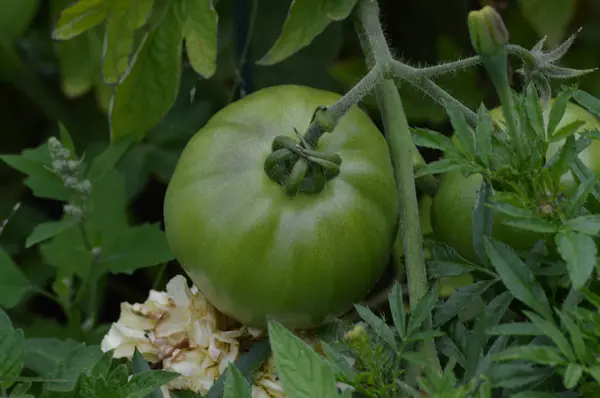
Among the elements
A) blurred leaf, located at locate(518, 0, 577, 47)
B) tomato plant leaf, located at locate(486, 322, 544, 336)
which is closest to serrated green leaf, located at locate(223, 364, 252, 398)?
tomato plant leaf, located at locate(486, 322, 544, 336)

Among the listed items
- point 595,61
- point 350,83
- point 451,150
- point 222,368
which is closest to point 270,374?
point 222,368

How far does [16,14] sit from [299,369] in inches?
29.7

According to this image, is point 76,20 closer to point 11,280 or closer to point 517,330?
point 11,280

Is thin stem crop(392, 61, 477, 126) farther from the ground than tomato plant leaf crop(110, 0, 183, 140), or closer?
farther from the ground

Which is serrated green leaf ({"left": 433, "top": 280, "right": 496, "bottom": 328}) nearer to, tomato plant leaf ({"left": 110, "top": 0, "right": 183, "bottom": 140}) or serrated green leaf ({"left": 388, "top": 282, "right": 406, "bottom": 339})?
serrated green leaf ({"left": 388, "top": 282, "right": 406, "bottom": 339})

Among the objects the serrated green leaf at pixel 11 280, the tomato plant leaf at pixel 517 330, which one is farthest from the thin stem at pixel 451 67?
the serrated green leaf at pixel 11 280

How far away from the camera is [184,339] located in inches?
25.8

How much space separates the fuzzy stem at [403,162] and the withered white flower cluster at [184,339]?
0.48ft

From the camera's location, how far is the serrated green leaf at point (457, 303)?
0.51 meters

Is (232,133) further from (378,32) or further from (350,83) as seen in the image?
(350,83)

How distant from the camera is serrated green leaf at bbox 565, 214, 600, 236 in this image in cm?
41

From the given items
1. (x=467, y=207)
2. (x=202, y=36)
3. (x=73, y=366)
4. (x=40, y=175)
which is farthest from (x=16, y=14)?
(x=467, y=207)

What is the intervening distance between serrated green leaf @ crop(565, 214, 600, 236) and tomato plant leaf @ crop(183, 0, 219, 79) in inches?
15.2

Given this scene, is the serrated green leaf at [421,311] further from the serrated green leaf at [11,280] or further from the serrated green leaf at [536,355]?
the serrated green leaf at [11,280]
